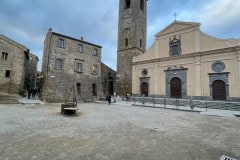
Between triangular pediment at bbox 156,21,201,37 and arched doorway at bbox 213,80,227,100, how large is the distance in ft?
23.2

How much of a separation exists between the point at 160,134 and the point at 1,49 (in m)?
21.1

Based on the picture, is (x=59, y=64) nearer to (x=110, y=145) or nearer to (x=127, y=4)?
(x=127, y=4)

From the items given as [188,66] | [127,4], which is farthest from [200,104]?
[127,4]

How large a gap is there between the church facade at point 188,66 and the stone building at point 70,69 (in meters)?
6.14

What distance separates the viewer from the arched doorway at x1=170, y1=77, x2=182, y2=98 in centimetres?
1841

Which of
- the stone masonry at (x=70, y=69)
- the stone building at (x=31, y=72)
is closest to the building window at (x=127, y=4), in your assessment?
the stone masonry at (x=70, y=69)

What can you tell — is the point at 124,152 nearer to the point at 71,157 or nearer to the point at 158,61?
the point at 71,157

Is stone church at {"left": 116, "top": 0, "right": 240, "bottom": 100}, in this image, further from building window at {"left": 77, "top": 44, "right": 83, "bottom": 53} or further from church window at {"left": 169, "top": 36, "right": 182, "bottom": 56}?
building window at {"left": 77, "top": 44, "right": 83, "bottom": 53}

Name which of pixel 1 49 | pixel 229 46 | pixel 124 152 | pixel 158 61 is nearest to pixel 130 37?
pixel 158 61

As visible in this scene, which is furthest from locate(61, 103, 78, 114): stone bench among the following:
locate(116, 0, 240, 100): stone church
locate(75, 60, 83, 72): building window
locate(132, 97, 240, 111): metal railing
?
locate(116, 0, 240, 100): stone church

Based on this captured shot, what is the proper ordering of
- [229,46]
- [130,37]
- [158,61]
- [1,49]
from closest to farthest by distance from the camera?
[229,46], [1,49], [158,61], [130,37]

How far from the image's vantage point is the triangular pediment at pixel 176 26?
58.5ft

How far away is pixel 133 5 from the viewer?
25.5 meters

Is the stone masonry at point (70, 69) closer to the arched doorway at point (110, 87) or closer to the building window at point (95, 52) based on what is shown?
the building window at point (95, 52)
